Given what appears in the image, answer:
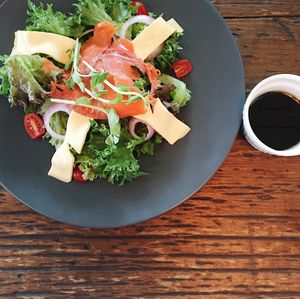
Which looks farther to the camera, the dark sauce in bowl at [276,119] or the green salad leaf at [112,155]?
the dark sauce in bowl at [276,119]

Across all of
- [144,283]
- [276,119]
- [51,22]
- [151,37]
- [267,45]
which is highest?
[51,22]

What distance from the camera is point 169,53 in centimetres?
139

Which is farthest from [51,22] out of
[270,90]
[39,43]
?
[270,90]

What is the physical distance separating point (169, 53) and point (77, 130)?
365 mm

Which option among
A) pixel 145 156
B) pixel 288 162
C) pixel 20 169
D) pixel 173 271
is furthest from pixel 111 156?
pixel 288 162

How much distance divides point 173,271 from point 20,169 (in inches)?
22.3

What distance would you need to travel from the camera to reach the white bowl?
1.34m

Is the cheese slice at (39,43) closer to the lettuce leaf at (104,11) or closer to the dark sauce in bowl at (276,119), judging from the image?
the lettuce leaf at (104,11)

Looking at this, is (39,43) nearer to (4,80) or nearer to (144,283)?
(4,80)

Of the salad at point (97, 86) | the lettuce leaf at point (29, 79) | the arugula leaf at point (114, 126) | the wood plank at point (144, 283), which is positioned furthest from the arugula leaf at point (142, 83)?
the wood plank at point (144, 283)

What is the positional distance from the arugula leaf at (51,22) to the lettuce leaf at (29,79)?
96 mm

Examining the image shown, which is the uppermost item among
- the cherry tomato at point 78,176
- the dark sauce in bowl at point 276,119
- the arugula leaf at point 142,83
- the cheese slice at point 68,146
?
the arugula leaf at point 142,83

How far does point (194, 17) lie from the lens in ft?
4.67

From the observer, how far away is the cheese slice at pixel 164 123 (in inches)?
52.5
